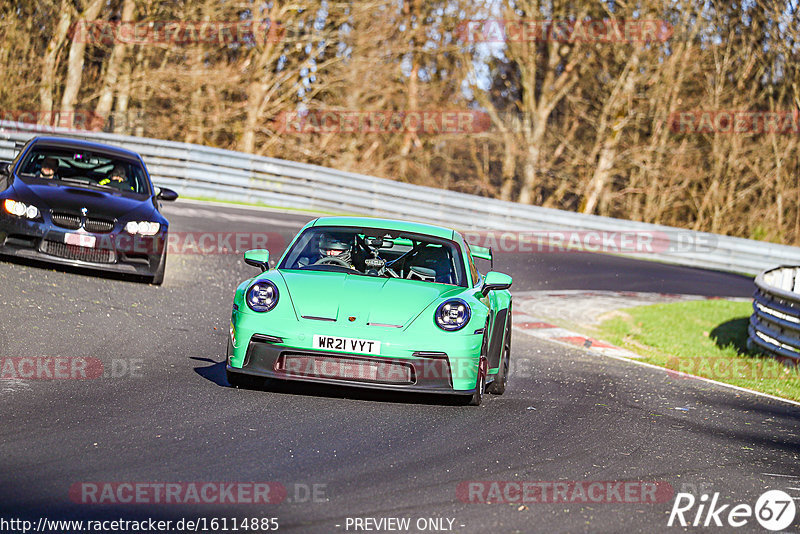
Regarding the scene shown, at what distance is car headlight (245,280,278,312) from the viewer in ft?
22.4

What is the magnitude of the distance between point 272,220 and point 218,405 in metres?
13.6

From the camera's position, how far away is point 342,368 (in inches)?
261

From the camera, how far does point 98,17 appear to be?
29422mm

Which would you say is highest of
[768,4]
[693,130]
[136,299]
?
[768,4]

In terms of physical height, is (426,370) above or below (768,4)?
below

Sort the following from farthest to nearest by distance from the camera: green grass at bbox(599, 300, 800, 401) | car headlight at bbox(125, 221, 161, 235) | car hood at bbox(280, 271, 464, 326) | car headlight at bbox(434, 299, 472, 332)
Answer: green grass at bbox(599, 300, 800, 401) < car headlight at bbox(125, 221, 161, 235) < car headlight at bbox(434, 299, 472, 332) < car hood at bbox(280, 271, 464, 326)

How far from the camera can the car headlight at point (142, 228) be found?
36.8ft

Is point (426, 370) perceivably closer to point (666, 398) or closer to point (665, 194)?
point (666, 398)

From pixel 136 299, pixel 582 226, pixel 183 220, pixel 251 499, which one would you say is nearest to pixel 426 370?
pixel 251 499

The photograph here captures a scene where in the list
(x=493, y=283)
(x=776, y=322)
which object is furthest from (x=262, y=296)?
(x=776, y=322)
